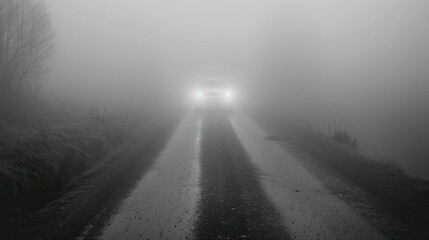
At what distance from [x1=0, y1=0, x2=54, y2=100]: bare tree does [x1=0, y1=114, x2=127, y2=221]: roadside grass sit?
2.12 m

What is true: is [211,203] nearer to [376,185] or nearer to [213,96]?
[376,185]

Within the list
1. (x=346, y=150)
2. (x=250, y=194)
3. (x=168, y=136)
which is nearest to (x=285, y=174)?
(x=250, y=194)

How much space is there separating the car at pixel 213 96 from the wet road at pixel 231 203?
41.3 ft

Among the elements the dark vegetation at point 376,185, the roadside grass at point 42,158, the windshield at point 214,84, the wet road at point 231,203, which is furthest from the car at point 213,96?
the wet road at point 231,203

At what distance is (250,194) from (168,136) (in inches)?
247

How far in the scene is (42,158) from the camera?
23.7ft

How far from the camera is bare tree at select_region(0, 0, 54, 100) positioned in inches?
481

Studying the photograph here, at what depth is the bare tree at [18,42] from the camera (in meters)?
12.2

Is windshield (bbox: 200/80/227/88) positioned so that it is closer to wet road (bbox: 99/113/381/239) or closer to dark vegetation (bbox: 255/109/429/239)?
dark vegetation (bbox: 255/109/429/239)

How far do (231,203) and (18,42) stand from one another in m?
11.1

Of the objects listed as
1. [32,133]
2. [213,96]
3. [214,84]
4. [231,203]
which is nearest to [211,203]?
[231,203]

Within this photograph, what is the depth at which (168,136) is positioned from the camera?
39.5 ft

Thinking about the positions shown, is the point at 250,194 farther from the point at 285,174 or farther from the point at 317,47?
the point at 317,47

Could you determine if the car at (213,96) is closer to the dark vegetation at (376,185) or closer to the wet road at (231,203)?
the dark vegetation at (376,185)
